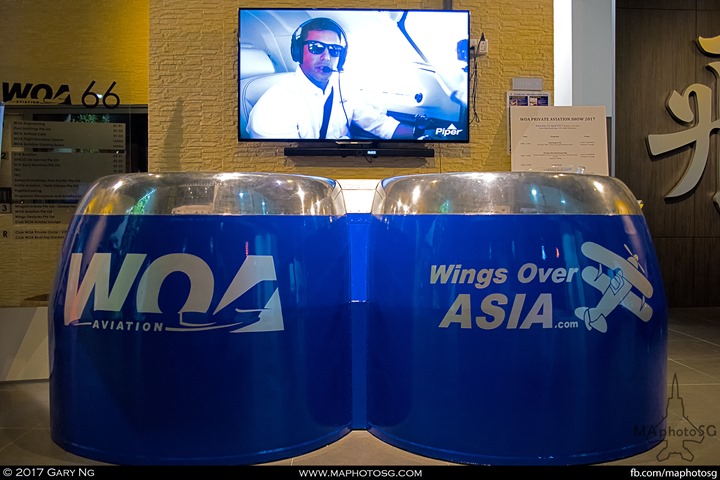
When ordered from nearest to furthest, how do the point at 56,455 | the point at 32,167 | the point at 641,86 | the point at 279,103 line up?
1. the point at 56,455
2. the point at 32,167
3. the point at 279,103
4. the point at 641,86

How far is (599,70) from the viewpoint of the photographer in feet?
14.6

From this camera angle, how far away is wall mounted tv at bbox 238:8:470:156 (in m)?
4.31

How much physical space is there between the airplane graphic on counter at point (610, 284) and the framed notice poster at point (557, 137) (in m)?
1.57

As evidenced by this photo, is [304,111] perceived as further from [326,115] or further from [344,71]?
[344,71]

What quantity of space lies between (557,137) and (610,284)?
1677 millimetres

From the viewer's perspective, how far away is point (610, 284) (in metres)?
1.45

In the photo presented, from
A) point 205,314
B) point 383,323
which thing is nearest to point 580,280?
point 383,323

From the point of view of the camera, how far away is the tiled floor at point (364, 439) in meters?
1.48

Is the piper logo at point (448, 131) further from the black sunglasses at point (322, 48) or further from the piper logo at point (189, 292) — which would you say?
the piper logo at point (189, 292)

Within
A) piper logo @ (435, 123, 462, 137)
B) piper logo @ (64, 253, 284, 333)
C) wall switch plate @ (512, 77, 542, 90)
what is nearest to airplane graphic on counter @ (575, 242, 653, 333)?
piper logo @ (64, 253, 284, 333)

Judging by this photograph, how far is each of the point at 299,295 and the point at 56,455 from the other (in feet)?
2.30

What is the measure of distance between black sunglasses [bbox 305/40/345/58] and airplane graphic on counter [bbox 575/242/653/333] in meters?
3.20

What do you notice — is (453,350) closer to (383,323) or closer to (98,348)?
(383,323)

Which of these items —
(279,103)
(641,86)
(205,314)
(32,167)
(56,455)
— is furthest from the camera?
(641,86)
